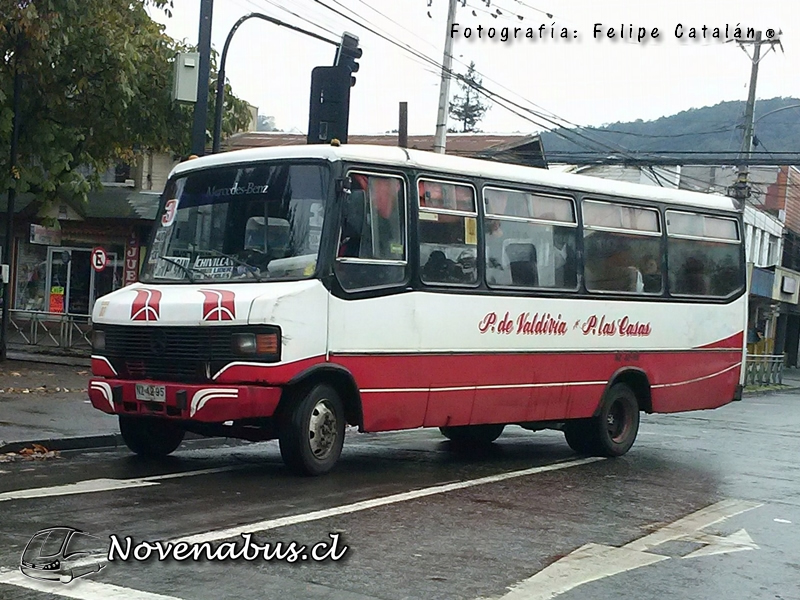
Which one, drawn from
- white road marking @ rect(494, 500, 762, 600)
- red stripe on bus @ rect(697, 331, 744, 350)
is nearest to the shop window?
red stripe on bus @ rect(697, 331, 744, 350)

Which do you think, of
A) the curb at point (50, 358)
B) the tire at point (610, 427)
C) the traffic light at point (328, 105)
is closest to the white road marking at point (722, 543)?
the tire at point (610, 427)

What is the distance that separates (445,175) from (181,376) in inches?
128

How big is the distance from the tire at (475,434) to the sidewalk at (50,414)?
3.96 metres

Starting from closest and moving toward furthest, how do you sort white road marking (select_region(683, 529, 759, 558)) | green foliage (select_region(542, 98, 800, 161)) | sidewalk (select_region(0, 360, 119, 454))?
1. white road marking (select_region(683, 529, 759, 558))
2. sidewalk (select_region(0, 360, 119, 454))
3. green foliage (select_region(542, 98, 800, 161))

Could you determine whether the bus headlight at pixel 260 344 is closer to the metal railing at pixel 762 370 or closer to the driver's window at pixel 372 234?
the driver's window at pixel 372 234

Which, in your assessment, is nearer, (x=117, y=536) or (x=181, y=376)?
(x=117, y=536)

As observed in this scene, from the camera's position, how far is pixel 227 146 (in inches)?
1534

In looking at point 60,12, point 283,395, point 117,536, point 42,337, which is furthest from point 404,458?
point 42,337

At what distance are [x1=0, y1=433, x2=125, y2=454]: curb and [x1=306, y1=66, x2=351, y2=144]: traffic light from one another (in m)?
5.11

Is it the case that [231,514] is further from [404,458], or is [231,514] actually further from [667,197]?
[667,197]

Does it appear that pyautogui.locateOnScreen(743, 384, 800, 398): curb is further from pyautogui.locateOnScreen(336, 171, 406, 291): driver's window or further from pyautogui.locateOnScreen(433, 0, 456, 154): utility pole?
pyautogui.locateOnScreen(336, 171, 406, 291): driver's window

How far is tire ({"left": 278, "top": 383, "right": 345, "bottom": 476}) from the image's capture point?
32.3 ft

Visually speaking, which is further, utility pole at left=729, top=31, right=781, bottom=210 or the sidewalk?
utility pole at left=729, top=31, right=781, bottom=210

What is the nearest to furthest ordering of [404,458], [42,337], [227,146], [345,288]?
[345,288] < [404,458] < [42,337] < [227,146]
